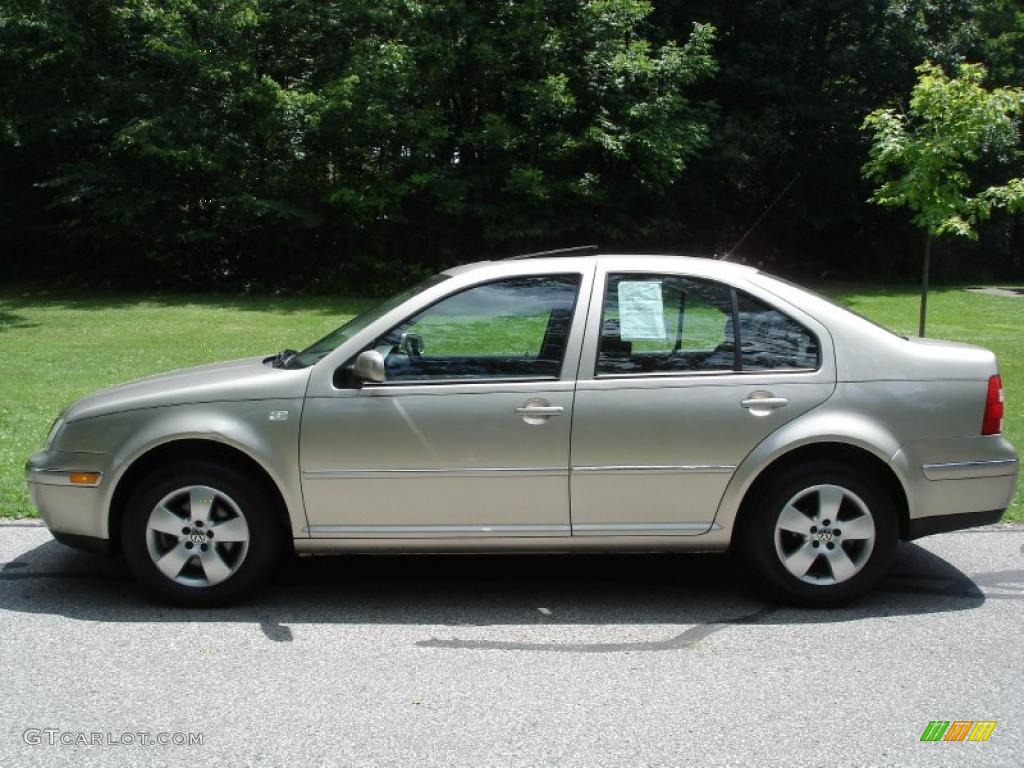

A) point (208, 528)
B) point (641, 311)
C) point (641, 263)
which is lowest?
point (208, 528)

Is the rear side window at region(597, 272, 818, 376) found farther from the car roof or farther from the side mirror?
the side mirror

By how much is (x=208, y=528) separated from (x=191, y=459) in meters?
0.35

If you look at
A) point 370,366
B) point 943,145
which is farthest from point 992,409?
point 943,145

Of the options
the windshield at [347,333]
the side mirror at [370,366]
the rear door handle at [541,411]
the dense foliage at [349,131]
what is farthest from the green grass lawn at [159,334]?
the rear door handle at [541,411]

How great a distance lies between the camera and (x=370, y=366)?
469cm

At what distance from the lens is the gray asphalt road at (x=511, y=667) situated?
3.52m

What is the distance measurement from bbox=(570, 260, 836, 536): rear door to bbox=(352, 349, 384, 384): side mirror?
0.96 meters

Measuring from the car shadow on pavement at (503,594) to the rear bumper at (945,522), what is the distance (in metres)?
0.38

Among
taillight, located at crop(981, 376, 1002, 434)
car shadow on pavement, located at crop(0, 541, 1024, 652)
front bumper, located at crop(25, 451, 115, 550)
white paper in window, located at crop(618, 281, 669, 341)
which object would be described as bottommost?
car shadow on pavement, located at crop(0, 541, 1024, 652)

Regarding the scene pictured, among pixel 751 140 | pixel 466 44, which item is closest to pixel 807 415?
pixel 466 44

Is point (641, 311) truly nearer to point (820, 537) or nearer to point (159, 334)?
point (820, 537)

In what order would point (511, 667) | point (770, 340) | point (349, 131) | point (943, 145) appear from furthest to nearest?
point (349, 131), point (943, 145), point (770, 340), point (511, 667)

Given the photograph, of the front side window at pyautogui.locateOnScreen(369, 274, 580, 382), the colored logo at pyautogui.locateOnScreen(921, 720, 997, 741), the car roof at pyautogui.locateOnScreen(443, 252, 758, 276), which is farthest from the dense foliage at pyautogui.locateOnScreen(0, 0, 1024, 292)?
the colored logo at pyautogui.locateOnScreen(921, 720, 997, 741)

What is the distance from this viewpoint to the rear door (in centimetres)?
475
